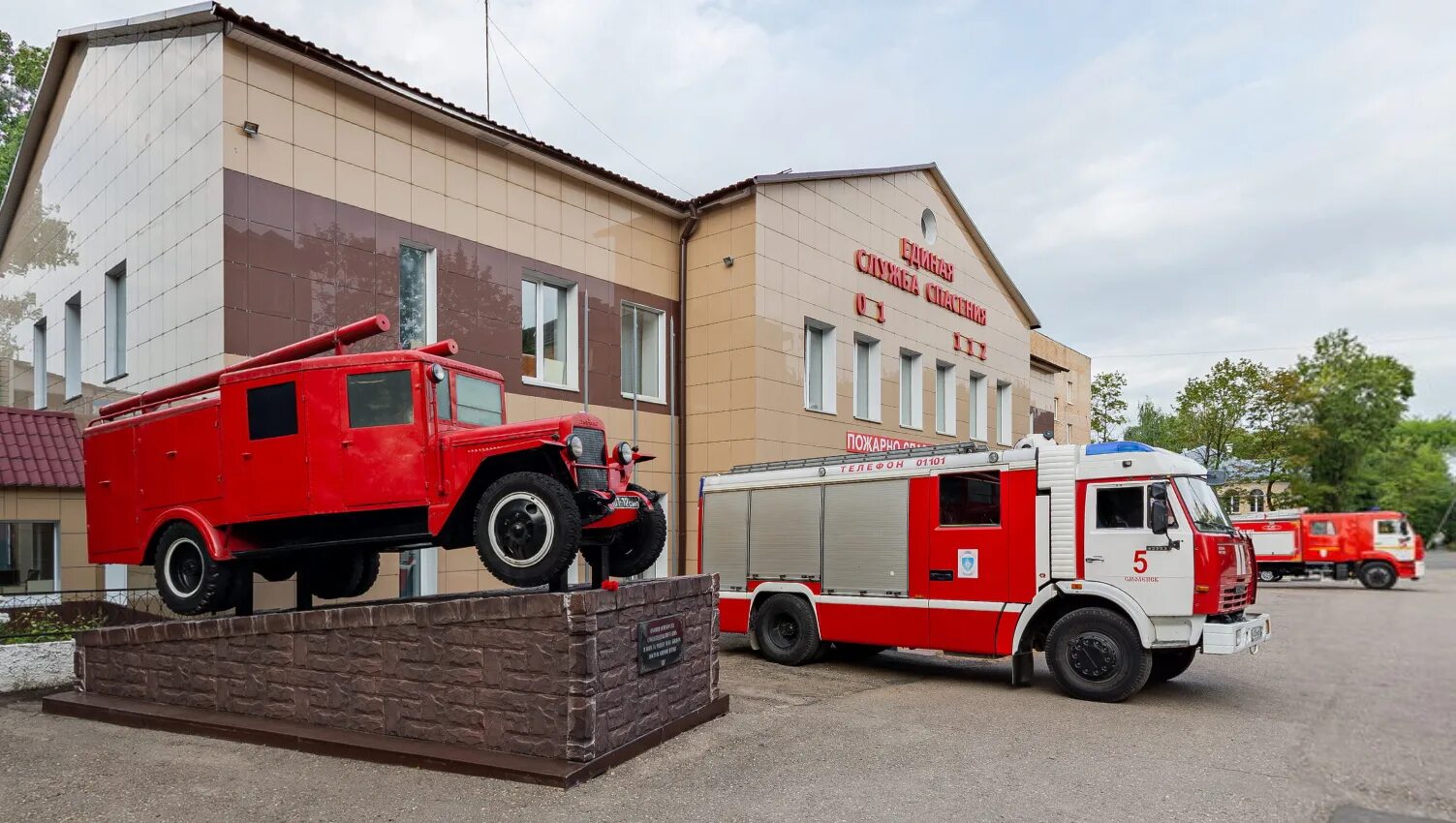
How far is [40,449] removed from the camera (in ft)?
45.2

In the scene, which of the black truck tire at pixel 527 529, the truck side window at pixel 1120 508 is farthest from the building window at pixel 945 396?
the black truck tire at pixel 527 529

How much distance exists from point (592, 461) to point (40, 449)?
10846 mm

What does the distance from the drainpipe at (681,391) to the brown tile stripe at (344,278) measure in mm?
2035

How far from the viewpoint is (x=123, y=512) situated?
8.85m

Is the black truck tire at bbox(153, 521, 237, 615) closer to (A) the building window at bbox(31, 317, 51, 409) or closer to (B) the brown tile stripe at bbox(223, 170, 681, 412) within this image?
(B) the brown tile stripe at bbox(223, 170, 681, 412)

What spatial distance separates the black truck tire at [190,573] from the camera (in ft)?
26.7

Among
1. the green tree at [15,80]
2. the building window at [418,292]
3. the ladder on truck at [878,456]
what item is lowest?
the ladder on truck at [878,456]

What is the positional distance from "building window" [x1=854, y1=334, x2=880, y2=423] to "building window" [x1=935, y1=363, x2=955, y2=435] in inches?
149

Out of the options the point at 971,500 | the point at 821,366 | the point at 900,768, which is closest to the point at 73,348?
the point at 821,366

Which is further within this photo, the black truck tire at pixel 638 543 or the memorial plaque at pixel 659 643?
the black truck tire at pixel 638 543

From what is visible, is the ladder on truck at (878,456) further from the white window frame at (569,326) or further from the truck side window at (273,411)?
the truck side window at (273,411)

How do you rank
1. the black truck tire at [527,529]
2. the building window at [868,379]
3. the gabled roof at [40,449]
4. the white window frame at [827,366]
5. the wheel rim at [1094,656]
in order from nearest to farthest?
1. the black truck tire at [527,529]
2. the wheel rim at [1094,656]
3. the gabled roof at [40,449]
4. the white window frame at [827,366]
5. the building window at [868,379]

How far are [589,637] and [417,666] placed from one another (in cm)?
156

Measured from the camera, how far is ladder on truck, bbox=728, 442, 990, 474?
12.0m
